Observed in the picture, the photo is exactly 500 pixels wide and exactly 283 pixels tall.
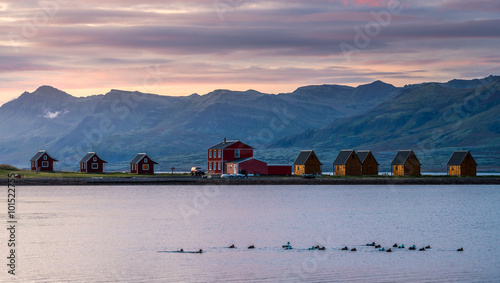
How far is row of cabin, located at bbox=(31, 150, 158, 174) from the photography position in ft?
518

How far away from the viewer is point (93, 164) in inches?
6422

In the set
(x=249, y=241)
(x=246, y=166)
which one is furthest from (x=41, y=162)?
(x=249, y=241)

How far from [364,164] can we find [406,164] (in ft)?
31.1

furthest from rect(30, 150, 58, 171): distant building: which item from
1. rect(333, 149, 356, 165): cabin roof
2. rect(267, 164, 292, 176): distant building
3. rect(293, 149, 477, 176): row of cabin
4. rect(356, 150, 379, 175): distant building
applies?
rect(356, 150, 379, 175): distant building

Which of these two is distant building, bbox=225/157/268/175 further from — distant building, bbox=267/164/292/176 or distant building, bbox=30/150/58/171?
distant building, bbox=30/150/58/171

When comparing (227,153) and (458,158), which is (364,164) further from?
(227,153)

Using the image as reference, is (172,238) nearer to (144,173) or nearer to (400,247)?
(400,247)

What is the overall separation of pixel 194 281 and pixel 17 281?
9851mm

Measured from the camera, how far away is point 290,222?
3066 inches

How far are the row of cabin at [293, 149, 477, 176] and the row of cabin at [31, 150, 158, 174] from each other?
32066 mm

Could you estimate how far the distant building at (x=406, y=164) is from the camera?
157 m

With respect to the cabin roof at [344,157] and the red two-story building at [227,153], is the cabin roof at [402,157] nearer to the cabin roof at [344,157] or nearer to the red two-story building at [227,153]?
the cabin roof at [344,157]

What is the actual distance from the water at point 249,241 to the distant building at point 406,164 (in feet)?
168

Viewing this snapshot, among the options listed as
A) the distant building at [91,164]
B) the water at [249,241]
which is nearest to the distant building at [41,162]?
the distant building at [91,164]
